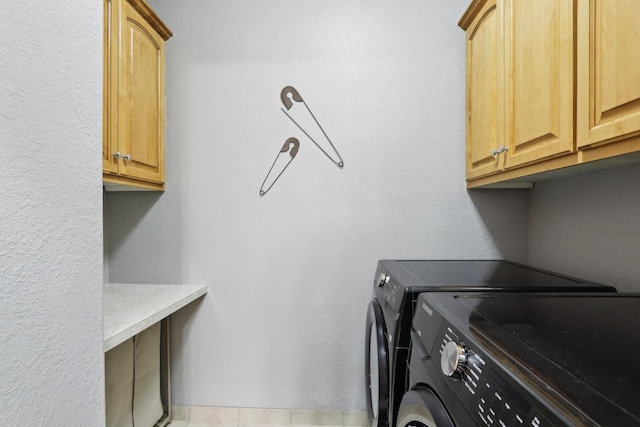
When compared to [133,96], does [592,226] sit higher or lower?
lower

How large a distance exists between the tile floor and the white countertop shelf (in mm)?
697

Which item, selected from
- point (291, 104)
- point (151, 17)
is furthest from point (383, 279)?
point (151, 17)

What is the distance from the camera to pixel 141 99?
159 centimetres

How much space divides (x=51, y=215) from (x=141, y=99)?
3.51ft

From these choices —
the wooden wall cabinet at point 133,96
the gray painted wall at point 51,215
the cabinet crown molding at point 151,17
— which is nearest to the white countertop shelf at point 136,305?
the gray painted wall at point 51,215

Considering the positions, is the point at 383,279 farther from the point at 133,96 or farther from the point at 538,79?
the point at 133,96

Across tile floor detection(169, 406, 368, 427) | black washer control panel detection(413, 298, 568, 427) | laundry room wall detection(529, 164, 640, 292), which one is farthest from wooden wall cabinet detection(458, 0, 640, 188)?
tile floor detection(169, 406, 368, 427)

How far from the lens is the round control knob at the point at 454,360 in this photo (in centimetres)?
63

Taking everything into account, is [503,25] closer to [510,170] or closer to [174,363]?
[510,170]

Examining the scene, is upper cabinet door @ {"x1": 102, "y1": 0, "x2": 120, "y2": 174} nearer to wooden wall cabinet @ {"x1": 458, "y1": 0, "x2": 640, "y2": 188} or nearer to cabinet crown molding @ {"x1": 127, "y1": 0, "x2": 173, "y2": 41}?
cabinet crown molding @ {"x1": 127, "y1": 0, "x2": 173, "y2": 41}

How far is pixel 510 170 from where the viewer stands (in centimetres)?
131

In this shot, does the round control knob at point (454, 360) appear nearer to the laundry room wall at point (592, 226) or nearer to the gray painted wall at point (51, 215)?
the gray painted wall at point (51, 215)

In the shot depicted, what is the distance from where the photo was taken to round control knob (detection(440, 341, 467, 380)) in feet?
2.06

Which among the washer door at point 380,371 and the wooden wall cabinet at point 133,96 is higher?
the wooden wall cabinet at point 133,96
